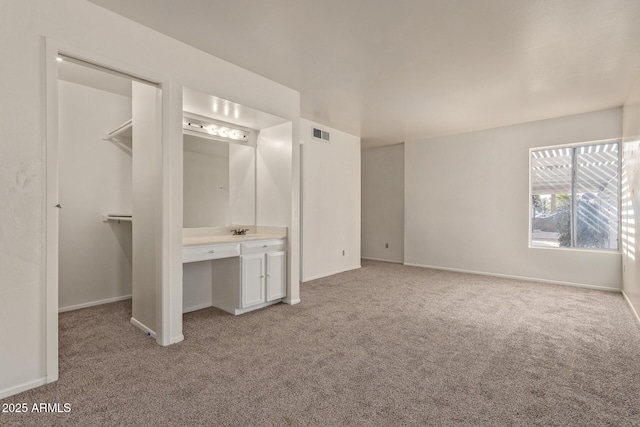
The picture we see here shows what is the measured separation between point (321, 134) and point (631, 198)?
13.7 feet

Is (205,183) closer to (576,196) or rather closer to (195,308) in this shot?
(195,308)

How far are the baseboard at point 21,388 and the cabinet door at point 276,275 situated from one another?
2.01 m

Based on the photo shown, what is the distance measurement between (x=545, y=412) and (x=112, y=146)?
4896 millimetres

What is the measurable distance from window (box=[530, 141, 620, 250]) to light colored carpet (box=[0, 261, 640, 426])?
137 centimetres

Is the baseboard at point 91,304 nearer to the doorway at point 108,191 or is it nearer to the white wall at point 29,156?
the doorway at point 108,191

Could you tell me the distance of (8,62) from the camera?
6.49 feet

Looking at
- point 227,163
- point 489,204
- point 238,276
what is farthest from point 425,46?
point 489,204

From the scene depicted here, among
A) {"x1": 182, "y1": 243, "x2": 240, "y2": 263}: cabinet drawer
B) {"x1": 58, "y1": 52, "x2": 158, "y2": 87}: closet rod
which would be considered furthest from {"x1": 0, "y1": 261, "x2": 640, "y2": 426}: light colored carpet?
{"x1": 58, "y1": 52, "x2": 158, "y2": 87}: closet rod

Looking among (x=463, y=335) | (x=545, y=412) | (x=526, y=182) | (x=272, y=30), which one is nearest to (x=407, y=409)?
(x=545, y=412)

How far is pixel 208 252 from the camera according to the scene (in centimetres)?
319

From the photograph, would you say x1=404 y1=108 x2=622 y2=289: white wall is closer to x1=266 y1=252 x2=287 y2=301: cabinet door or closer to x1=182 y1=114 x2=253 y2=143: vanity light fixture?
x1=266 y1=252 x2=287 y2=301: cabinet door

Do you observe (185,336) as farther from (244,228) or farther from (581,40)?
(581,40)

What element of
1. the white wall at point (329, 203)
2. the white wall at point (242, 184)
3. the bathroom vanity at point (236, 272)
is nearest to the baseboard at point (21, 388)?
the bathroom vanity at point (236, 272)

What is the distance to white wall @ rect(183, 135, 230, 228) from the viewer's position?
3.57 meters
